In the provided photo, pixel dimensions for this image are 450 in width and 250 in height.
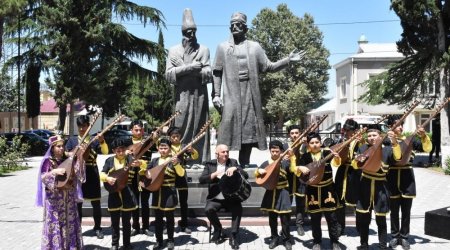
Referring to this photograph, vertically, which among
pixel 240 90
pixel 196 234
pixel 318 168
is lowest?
pixel 196 234

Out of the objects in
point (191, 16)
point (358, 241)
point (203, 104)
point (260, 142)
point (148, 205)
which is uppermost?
point (191, 16)

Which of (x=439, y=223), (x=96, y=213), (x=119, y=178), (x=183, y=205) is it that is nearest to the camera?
(x=439, y=223)

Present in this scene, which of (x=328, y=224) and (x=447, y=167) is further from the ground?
(x=328, y=224)

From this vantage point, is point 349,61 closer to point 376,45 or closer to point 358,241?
point 376,45

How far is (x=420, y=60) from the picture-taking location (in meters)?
17.7

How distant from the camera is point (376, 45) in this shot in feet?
125

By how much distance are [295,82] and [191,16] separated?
36.7 m

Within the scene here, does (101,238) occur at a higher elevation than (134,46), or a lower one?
lower

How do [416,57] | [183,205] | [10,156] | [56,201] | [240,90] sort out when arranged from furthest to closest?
1. [10,156]
2. [416,57]
3. [240,90]
4. [183,205]
5. [56,201]

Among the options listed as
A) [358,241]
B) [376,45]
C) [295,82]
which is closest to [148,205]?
[358,241]

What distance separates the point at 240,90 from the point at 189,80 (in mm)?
1038

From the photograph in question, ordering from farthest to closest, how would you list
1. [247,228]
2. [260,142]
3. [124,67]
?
[124,67]
[260,142]
[247,228]

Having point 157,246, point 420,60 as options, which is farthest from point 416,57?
point 157,246

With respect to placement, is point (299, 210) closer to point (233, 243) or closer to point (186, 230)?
point (233, 243)
